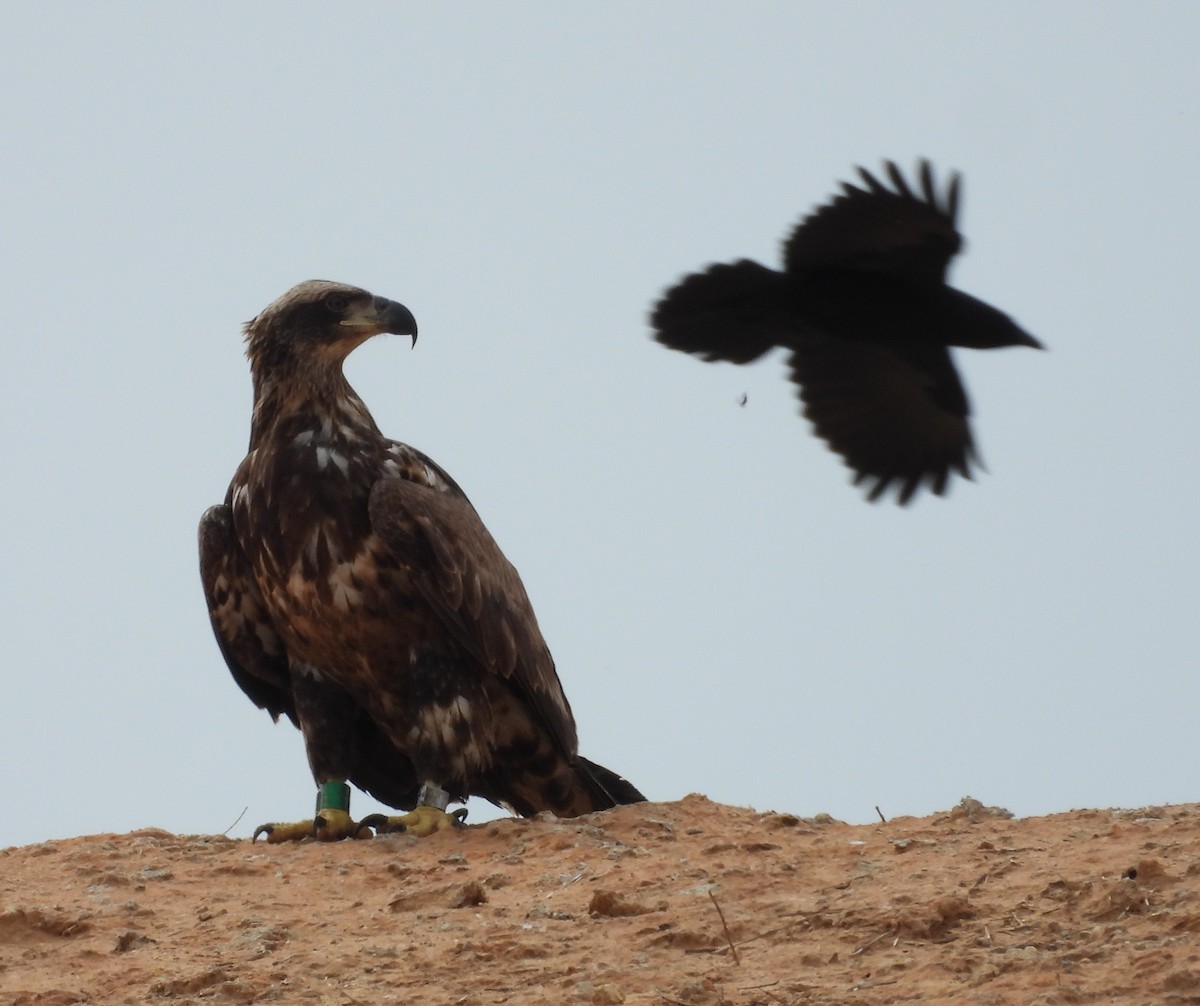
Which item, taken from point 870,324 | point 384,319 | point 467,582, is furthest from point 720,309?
point 384,319

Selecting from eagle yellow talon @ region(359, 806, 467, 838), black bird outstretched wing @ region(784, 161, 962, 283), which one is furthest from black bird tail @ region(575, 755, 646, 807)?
black bird outstretched wing @ region(784, 161, 962, 283)

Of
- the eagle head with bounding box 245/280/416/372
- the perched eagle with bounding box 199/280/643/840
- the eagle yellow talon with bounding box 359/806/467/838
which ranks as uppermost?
the eagle head with bounding box 245/280/416/372

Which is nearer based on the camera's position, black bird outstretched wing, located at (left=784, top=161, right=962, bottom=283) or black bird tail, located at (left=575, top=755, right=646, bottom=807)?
black bird outstretched wing, located at (left=784, top=161, right=962, bottom=283)

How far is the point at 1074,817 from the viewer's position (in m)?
6.46

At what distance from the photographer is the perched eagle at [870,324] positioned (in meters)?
6.63

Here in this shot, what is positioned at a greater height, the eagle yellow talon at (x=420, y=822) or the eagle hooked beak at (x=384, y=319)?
the eagle hooked beak at (x=384, y=319)

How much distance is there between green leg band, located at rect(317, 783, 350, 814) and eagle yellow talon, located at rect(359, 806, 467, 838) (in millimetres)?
391

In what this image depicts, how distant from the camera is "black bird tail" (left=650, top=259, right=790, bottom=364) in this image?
6902 millimetres

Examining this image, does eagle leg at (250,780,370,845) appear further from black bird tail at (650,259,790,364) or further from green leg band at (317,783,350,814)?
black bird tail at (650,259,790,364)

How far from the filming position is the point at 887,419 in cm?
747

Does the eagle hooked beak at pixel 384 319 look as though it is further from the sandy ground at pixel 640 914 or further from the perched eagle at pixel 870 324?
the sandy ground at pixel 640 914

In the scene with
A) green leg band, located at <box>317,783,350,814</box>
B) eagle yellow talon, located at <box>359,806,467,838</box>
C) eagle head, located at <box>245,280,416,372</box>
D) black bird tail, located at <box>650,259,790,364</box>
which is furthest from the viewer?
eagle head, located at <box>245,280,416,372</box>

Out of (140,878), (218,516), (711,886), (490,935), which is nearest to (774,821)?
(711,886)

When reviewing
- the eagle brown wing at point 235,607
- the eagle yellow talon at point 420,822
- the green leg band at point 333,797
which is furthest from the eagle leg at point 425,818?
the eagle brown wing at point 235,607
